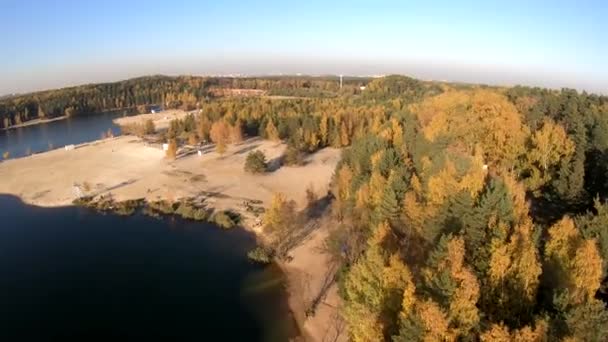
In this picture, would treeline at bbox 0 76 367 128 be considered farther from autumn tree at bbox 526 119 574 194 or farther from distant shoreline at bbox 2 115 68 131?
autumn tree at bbox 526 119 574 194

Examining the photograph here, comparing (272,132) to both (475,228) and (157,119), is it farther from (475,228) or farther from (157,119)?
(475,228)

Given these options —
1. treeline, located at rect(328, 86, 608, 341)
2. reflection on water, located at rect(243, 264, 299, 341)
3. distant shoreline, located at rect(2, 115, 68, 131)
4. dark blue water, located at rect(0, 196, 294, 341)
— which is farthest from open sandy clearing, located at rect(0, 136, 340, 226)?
distant shoreline, located at rect(2, 115, 68, 131)

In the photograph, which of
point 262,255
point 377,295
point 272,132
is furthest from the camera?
point 272,132

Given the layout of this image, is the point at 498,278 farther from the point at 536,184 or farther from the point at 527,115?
the point at 527,115

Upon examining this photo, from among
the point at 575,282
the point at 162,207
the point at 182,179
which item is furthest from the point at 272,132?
the point at 575,282

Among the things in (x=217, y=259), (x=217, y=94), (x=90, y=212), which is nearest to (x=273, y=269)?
(x=217, y=259)

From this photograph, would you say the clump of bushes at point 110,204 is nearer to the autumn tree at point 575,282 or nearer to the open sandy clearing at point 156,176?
the open sandy clearing at point 156,176
